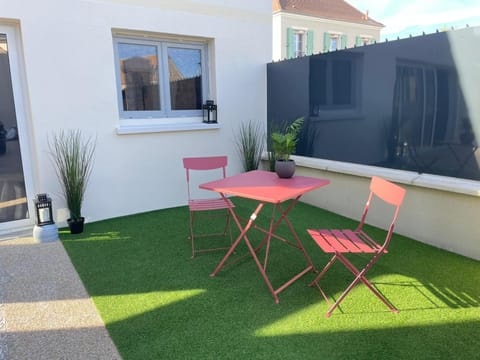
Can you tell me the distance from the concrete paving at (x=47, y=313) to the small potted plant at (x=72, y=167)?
629 millimetres

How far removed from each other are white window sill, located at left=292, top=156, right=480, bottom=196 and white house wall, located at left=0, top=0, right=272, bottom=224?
1.54 metres

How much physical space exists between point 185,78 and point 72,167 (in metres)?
2.13

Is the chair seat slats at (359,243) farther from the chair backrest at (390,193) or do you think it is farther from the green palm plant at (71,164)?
the green palm plant at (71,164)

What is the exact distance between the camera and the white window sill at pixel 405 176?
3262 mm

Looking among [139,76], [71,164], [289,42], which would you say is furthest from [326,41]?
[71,164]

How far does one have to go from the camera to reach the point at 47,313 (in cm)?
252

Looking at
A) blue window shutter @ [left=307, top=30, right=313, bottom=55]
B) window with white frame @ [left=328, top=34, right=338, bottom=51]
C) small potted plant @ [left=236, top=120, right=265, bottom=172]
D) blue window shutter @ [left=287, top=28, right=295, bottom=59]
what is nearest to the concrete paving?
small potted plant @ [left=236, top=120, right=265, bottom=172]

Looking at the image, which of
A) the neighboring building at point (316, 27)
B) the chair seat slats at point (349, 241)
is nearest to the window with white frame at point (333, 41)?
the neighboring building at point (316, 27)

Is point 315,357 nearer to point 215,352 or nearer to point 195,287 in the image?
point 215,352

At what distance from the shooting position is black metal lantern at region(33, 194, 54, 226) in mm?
3863

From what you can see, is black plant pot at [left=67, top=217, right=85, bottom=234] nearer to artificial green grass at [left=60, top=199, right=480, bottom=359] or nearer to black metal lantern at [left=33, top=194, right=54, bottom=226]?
black metal lantern at [left=33, top=194, right=54, bottom=226]

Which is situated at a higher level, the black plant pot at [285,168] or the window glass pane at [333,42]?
the window glass pane at [333,42]

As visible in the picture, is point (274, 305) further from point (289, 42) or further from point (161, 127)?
point (289, 42)

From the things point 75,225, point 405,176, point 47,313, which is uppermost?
point 405,176
